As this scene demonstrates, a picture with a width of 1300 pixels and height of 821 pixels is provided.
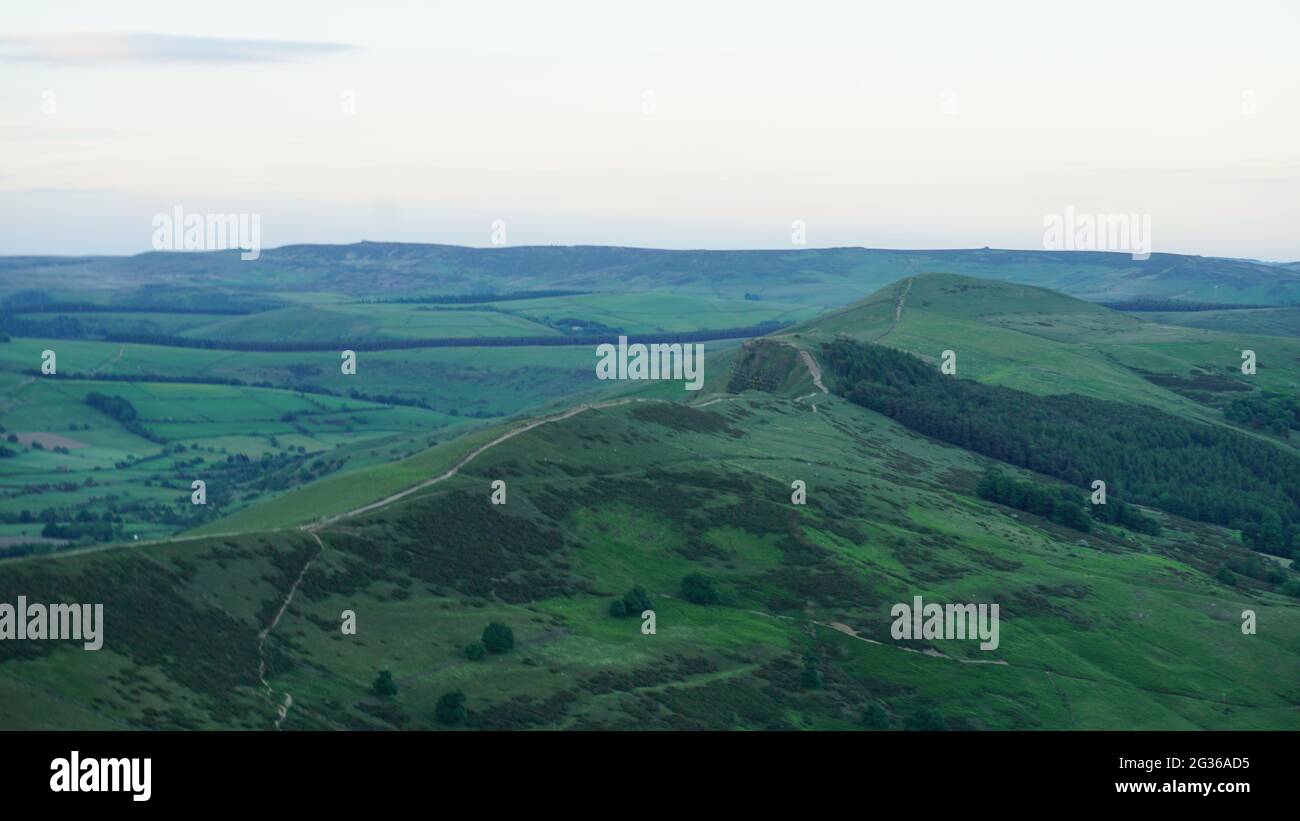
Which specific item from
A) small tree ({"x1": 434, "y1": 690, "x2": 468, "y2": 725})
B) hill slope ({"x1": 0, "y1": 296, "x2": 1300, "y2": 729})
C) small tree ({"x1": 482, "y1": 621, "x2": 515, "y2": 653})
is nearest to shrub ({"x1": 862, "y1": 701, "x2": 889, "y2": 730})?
hill slope ({"x1": 0, "y1": 296, "x2": 1300, "y2": 729})

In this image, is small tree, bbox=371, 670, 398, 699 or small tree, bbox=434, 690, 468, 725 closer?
small tree, bbox=434, 690, 468, 725

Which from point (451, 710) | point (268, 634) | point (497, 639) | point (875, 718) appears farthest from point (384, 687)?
point (875, 718)

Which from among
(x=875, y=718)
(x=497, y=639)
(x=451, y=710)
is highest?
(x=497, y=639)

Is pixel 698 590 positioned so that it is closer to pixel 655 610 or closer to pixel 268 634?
pixel 655 610

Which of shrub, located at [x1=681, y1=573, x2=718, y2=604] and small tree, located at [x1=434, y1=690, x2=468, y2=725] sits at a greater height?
shrub, located at [x1=681, y1=573, x2=718, y2=604]

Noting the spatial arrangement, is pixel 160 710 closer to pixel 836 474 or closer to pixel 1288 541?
pixel 836 474

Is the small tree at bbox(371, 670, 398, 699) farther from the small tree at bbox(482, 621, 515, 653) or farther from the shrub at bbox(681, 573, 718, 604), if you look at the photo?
the shrub at bbox(681, 573, 718, 604)
